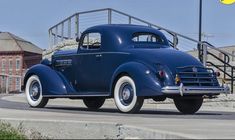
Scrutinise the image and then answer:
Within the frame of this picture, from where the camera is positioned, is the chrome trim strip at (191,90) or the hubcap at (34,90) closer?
the chrome trim strip at (191,90)

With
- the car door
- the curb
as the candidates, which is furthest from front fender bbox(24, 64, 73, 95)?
the curb

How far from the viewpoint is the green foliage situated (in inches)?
335

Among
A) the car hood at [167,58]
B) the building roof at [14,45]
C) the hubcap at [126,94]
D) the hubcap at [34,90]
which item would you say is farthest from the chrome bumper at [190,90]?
the building roof at [14,45]

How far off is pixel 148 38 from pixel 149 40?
7cm

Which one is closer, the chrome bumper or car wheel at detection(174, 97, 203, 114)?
the chrome bumper

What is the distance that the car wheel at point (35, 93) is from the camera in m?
13.6

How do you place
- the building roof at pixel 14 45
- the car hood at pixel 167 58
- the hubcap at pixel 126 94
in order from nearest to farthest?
the car hood at pixel 167 58
the hubcap at pixel 126 94
the building roof at pixel 14 45

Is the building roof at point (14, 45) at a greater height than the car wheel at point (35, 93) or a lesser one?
greater

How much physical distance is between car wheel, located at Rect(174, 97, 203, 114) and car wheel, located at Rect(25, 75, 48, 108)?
2.95m

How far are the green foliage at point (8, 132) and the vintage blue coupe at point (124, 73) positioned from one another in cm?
299

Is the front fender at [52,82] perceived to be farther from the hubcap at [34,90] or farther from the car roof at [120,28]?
the car roof at [120,28]

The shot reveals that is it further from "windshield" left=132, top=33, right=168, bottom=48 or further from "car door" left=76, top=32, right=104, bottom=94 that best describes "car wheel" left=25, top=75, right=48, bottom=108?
"windshield" left=132, top=33, right=168, bottom=48

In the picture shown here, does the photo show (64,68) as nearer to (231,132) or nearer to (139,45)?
(139,45)

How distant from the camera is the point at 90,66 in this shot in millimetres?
12539
